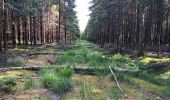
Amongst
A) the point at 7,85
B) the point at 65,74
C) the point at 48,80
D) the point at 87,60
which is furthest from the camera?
the point at 87,60

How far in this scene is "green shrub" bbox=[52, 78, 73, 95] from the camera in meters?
10.5

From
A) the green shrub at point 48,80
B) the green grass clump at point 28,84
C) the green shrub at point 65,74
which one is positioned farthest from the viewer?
the green shrub at point 65,74

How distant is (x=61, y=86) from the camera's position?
10602 mm

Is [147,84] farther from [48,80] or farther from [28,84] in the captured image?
[28,84]

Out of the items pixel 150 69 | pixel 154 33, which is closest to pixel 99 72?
pixel 150 69

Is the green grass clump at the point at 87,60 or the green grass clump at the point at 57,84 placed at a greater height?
the green grass clump at the point at 87,60

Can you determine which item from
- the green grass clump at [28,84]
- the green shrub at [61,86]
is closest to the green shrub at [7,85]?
the green grass clump at [28,84]

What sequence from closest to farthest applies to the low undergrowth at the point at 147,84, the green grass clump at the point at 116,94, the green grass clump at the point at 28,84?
1. the green grass clump at the point at 116,94
2. the green grass clump at the point at 28,84
3. the low undergrowth at the point at 147,84

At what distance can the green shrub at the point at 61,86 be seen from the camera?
34.3ft

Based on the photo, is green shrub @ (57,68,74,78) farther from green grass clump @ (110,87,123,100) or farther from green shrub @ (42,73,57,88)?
green grass clump @ (110,87,123,100)

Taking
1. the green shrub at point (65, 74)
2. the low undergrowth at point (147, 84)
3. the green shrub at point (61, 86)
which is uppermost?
the green shrub at point (65, 74)

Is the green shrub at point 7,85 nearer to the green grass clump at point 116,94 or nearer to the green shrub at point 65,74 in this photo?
the green shrub at point 65,74

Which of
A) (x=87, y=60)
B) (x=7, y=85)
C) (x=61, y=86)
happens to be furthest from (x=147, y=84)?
(x=87, y=60)

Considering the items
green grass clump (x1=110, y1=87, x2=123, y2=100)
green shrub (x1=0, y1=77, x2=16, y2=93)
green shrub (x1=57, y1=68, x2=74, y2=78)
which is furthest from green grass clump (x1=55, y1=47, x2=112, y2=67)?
green shrub (x1=0, y1=77, x2=16, y2=93)
